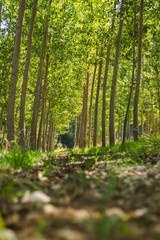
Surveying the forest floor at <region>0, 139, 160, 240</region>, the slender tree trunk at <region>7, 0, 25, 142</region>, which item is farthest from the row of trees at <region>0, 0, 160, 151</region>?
the forest floor at <region>0, 139, 160, 240</region>

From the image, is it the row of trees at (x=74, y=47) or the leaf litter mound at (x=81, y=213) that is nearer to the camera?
the leaf litter mound at (x=81, y=213)

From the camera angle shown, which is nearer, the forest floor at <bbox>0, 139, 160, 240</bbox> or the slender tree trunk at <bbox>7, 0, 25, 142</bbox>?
the forest floor at <bbox>0, 139, 160, 240</bbox>

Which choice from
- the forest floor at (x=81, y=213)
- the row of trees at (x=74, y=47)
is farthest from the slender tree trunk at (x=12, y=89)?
the forest floor at (x=81, y=213)

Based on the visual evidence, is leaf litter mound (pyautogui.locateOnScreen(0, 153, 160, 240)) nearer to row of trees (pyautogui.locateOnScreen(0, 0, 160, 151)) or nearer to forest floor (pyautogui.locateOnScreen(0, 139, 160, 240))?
forest floor (pyautogui.locateOnScreen(0, 139, 160, 240))

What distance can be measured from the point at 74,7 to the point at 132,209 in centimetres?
1644

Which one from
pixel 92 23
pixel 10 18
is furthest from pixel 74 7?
pixel 10 18

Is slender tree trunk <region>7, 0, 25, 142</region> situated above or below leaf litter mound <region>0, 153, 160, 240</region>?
above

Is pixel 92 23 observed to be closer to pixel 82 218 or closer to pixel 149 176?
pixel 149 176

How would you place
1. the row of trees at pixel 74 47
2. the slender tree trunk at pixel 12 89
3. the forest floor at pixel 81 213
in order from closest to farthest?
the forest floor at pixel 81 213 < the slender tree trunk at pixel 12 89 < the row of trees at pixel 74 47

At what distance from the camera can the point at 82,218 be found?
5.27 ft

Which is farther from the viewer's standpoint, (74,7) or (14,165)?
(74,7)

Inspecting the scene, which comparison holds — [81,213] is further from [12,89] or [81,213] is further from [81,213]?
[12,89]

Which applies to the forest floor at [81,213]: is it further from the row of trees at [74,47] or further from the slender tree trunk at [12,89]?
the row of trees at [74,47]

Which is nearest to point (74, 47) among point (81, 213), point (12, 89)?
point (12, 89)
